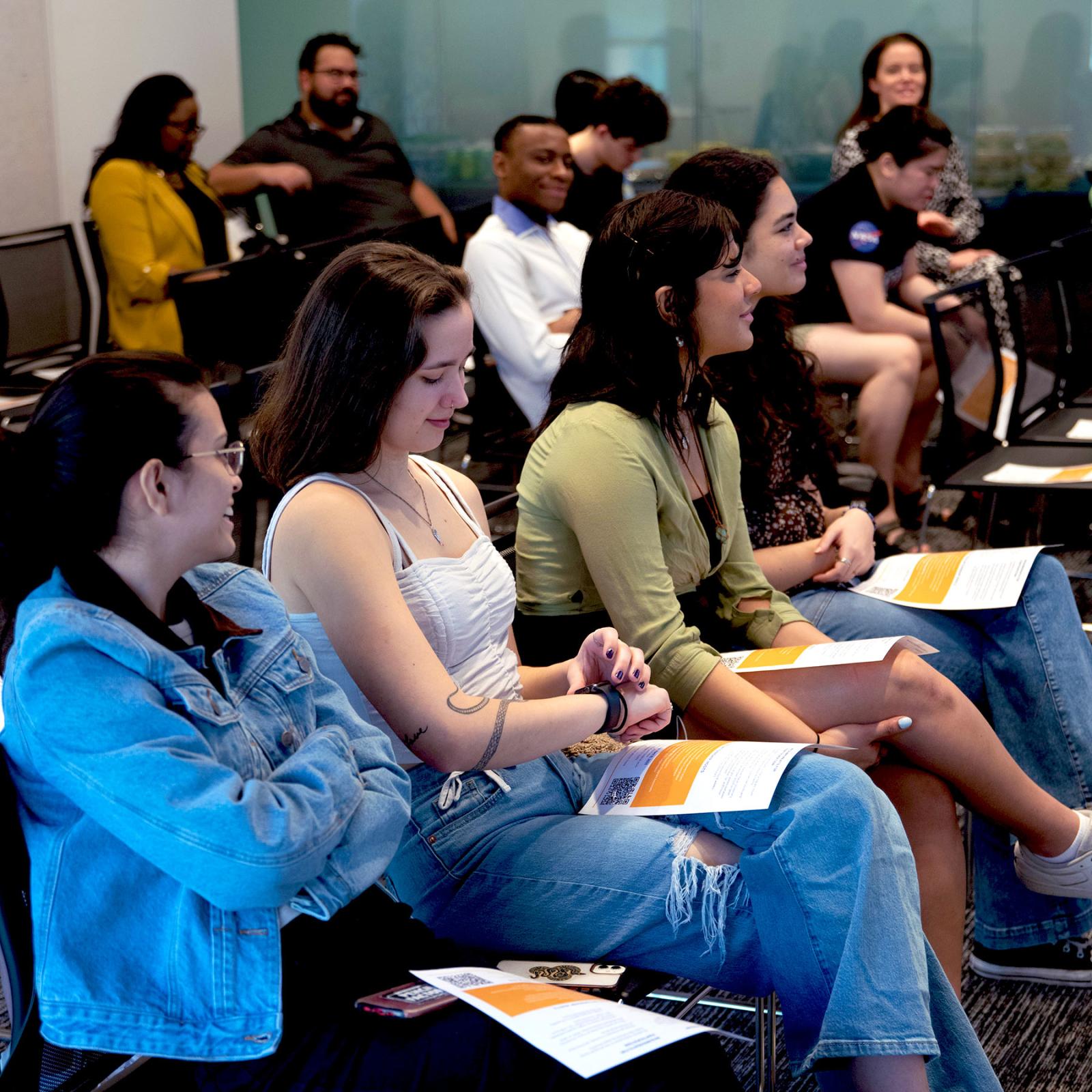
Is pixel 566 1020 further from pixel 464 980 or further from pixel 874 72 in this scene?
pixel 874 72

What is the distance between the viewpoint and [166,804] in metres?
1.15

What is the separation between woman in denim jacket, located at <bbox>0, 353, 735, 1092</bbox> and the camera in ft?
3.80

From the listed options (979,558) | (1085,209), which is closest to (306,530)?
(979,558)

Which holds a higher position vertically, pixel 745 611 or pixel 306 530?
pixel 306 530

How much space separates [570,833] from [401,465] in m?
0.51

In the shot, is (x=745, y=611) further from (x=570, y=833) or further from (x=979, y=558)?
(x=570, y=833)

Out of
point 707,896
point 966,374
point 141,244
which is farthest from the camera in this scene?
point 141,244

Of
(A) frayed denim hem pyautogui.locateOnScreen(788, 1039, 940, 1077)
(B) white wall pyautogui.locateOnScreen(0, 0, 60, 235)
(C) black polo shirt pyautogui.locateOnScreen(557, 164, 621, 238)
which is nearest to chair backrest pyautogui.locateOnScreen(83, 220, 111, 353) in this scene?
(B) white wall pyautogui.locateOnScreen(0, 0, 60, 235)

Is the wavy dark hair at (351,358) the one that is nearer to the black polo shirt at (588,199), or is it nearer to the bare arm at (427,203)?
the black polo shirt at (588,199)

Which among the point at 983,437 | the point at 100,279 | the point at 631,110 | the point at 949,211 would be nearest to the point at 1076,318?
the point at 983,437

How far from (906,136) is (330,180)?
236 centimetres

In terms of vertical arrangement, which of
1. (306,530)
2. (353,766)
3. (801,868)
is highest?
(306,530)

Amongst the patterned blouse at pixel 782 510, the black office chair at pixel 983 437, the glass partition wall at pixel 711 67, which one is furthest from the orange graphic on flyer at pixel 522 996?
the glass partition wall at pixel 711 67

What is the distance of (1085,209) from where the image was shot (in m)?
6.88
